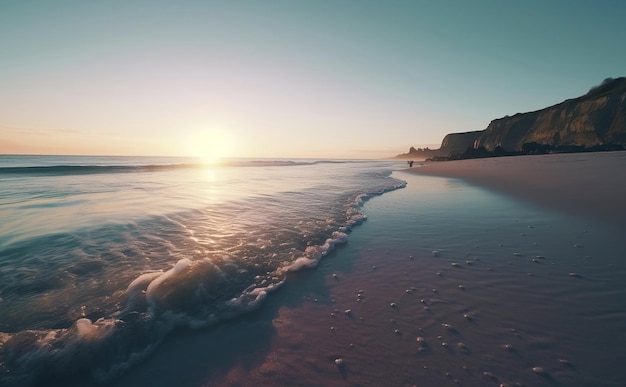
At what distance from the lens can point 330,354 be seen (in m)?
2.89

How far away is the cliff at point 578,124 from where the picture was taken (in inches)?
1914

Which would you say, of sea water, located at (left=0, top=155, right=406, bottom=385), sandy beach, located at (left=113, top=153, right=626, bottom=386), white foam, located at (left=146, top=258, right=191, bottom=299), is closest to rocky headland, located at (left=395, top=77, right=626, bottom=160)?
sandy beach, located at (left=113, top=153, right=626, bottom=386)

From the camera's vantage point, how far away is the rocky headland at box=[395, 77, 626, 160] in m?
47.3

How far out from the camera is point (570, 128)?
56594 mm

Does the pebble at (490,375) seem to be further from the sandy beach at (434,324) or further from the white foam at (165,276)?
the white foam at (165,276)

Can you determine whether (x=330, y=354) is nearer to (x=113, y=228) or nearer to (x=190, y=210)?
(x=113, y=228)

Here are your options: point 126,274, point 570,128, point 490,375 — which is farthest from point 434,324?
point 570,128

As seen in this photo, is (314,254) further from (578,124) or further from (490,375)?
(578,124)

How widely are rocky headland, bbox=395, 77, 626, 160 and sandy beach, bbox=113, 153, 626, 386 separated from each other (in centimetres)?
5460

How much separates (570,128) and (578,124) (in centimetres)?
166

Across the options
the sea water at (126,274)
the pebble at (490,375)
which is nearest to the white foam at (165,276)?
the sea water at (126,274)

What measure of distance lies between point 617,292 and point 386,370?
3.63 meters

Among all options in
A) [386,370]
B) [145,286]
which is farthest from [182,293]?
[386,370]

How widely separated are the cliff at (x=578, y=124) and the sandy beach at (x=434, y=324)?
6350cm
